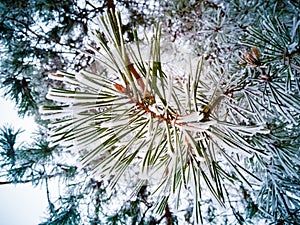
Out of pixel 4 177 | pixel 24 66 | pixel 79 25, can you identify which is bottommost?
pixel 4 177

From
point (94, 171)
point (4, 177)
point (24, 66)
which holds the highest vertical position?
point (24, 66)

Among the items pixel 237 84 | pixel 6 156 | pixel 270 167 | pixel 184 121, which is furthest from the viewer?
pixel 6 156

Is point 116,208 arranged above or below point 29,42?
below

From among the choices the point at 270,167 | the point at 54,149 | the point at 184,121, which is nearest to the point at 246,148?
the point at 184,121

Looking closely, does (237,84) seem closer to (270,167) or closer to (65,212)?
(270,167)

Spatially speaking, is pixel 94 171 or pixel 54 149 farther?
pixel 54 149

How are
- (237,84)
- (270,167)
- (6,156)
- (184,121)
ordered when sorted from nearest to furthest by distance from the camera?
(184,121) → (237,84) → (270,167) → (6,156)

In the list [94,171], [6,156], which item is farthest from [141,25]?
[94,171]

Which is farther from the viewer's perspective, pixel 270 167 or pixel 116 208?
pixel 116 208

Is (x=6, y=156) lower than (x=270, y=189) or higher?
higher

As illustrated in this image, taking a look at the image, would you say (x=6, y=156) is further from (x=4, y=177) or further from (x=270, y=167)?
(x=270, y=167)
